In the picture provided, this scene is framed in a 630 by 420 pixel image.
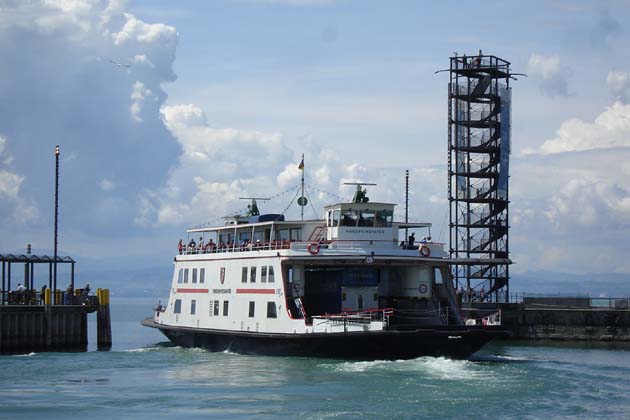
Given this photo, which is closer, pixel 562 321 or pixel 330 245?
pixel 330 245

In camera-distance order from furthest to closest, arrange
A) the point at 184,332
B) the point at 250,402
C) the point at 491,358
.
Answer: the point at 184,332 < the point at 491,358 < the point at 250,402

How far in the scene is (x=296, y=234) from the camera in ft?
164

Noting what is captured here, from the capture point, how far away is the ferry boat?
141 feet

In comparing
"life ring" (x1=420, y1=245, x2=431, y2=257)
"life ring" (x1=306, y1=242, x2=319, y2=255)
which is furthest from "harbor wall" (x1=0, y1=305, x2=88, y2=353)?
"life ring" (x1=420, y1=245, x2=431, y2=257)

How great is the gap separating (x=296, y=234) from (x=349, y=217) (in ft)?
12.6

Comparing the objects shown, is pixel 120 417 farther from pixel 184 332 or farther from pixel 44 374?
pixel 184 332

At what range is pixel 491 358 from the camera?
153 ft

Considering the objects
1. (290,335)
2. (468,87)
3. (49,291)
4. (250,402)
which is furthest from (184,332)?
(468,87)

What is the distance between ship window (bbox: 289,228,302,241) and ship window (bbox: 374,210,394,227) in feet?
13.4

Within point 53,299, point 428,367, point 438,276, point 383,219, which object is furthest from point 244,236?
point 428,367

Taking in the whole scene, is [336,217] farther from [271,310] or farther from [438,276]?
[438,276]

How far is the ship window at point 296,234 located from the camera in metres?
49.7

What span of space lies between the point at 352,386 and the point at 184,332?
62.7ft

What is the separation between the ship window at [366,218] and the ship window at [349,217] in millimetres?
252
